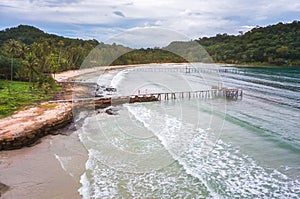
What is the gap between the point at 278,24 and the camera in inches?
5561

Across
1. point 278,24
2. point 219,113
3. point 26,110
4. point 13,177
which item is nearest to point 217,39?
point 278,24

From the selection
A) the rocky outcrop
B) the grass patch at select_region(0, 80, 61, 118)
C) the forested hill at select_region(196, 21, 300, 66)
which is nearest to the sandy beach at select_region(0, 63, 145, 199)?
the rocky outcrop

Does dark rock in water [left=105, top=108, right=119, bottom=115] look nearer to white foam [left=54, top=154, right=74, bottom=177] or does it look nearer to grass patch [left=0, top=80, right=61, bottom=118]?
grass patch [left=0, top=80, right=61, bottom=118]

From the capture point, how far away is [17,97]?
2856cm

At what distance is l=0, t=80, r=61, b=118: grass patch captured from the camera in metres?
23.7

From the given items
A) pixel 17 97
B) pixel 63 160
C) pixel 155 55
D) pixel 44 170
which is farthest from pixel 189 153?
pixel 17 97

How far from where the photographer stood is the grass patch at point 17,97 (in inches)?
931

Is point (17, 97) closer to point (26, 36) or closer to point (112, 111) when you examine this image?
point (112, 111)

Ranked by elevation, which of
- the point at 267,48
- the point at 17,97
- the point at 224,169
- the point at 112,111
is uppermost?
the point at 267,48

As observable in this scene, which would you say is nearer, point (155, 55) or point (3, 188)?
point (3, 188)

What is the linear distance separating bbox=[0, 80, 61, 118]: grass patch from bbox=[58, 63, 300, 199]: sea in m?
5.47

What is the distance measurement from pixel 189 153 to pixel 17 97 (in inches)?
815

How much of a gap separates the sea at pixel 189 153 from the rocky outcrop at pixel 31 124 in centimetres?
176

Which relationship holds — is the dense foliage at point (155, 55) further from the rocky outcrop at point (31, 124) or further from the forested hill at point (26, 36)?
the forested hill at point (26, 36)
